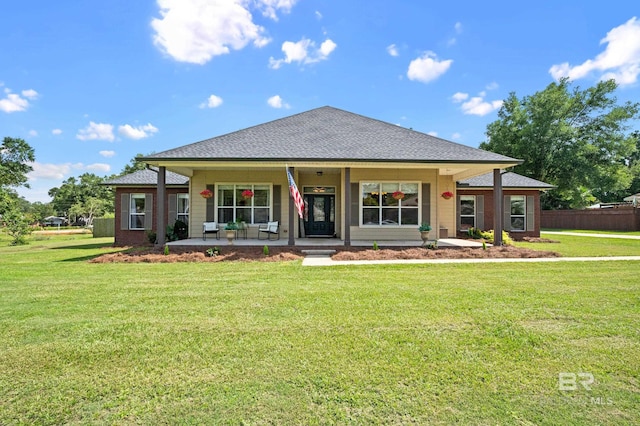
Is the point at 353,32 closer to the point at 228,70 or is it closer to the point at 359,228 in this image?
the point at 228,70

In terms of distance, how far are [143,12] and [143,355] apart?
11141 mm

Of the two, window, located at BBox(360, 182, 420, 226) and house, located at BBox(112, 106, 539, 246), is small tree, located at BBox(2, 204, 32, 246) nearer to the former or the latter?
house, located at BBox(112, 106, 539, 246)

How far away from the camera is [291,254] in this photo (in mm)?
10258

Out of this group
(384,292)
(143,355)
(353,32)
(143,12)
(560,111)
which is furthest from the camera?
(560,111)

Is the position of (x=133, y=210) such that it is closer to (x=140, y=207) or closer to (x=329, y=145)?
(x=140, y=207)

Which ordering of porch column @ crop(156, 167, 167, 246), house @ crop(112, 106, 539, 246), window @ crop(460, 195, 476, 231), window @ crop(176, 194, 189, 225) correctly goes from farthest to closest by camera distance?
window @ crop(460, 195, 476, 231), window @ crop(176, 194, 189, 225), house @ crop(112, 106, 539, 246), porch column @ crop(156, 167, 167, 246)

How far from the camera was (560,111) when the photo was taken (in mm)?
29375

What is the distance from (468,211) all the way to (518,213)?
286cm

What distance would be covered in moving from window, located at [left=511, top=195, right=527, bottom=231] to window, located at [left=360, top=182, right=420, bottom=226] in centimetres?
741

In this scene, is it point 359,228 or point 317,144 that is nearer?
point 317,144

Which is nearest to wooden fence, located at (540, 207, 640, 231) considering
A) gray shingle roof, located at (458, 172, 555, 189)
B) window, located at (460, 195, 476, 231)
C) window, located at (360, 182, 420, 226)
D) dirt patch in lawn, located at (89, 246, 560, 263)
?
gray shingle roof, located at (458, 172, 555, 189)

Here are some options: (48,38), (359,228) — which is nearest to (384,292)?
(359,228)

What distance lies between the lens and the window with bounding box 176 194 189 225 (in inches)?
639

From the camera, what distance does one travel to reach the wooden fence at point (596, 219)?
2323 cm
